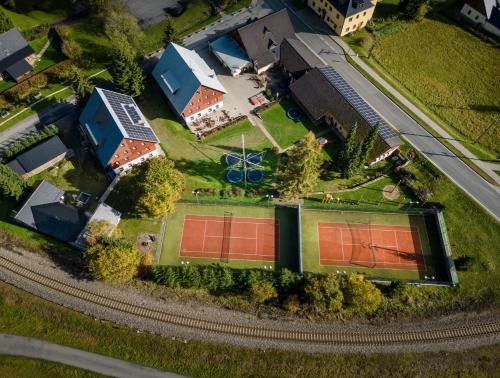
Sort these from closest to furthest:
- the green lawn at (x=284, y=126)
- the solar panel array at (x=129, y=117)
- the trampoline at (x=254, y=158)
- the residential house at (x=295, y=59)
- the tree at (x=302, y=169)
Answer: the tree at (x=302, y=169) < the solar panel array at (x=129, y=117) < the trampoline at (x=254, y=158) < the green lawn at (x=284, y=126) < the residential house at (x=295, y=59)

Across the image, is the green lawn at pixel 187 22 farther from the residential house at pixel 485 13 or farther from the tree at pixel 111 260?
the residential house at pixel 485 13

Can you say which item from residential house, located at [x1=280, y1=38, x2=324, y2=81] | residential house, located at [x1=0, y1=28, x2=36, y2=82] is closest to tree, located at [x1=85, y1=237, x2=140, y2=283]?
residential house, located at [x1=0, y1=28, x2=36, y2=82]

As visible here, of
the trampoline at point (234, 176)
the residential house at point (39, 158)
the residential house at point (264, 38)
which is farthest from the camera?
the residential house at point (264, 38)

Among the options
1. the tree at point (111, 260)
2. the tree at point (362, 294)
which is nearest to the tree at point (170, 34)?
the tree at point (111, 260)

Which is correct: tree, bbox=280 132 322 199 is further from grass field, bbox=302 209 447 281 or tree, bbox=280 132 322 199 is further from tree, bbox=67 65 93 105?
tree, bbox=67 65 93 105

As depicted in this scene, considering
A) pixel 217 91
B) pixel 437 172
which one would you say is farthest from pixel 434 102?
pixel 217 91

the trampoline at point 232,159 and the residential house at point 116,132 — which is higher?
the residential house at point 116,132
